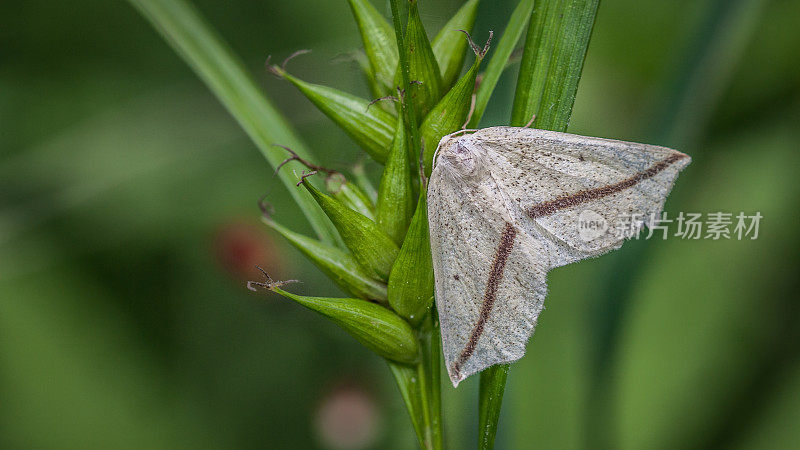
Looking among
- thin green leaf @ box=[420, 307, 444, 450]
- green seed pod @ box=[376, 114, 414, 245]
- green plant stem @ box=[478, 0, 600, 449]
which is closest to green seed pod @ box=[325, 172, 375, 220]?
green seed pod @ box=[376, 114, 414, 245]

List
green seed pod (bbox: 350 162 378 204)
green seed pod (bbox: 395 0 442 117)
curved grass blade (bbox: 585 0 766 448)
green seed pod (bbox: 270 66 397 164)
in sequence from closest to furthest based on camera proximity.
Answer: green seed pod (bbox: 395 0 442 117), green seed pod (bbox: 270 66 397 164), green seed pod (bbox: 350 162 378 204), curved grass blade (bbox: 585 0 766 448)

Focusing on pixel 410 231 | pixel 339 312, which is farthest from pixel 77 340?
pixel 410 231

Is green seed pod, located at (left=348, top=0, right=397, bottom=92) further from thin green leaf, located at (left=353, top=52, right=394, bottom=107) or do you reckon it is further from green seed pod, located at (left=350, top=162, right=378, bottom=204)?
green seed pod, located at (left=350, top=162, right=378, bottom=204)

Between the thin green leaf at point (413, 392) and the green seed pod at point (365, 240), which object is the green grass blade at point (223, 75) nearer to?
the green seed pod at point (365, 240)

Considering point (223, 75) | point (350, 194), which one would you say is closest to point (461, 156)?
point (350, 194)

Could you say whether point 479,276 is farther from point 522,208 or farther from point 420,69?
point 420,69

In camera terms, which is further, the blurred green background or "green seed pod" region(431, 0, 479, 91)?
the blurred green background

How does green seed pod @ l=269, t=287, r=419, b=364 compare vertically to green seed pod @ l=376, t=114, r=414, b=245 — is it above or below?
below

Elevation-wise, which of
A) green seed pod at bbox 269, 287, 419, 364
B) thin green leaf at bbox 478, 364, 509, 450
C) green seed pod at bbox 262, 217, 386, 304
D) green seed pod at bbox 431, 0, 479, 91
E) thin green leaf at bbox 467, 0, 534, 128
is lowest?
thin green leaf at bbox 478, 364, 509, 450
